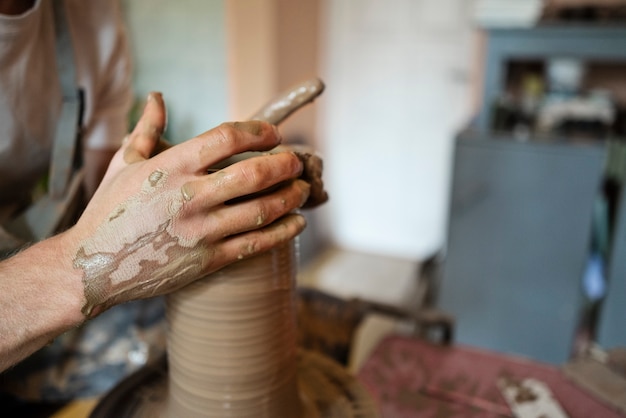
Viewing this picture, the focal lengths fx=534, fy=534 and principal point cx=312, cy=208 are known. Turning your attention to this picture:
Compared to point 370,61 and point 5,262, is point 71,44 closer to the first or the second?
point 5,262

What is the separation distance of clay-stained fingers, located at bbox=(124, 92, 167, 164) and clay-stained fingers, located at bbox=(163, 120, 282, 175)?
0.32 feet

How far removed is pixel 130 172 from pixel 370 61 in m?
2.98

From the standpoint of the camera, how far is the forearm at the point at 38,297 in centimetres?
61

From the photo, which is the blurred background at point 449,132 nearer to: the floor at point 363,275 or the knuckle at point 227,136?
the floor at point 363,275

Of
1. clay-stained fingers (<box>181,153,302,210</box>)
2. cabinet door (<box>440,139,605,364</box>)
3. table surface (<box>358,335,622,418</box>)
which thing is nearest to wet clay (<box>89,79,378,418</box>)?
clay-stained fingers (<box>181,153,302,210</box>)

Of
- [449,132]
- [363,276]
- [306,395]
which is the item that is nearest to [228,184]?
[306,395]

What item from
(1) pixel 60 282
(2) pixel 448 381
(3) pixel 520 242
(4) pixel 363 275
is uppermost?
(1) pixel 60 282

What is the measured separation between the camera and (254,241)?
63 cm

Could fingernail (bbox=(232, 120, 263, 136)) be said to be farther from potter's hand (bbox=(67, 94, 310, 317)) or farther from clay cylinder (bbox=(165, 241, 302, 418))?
clay cylinder (bbox=(165, 241, 302, 418))

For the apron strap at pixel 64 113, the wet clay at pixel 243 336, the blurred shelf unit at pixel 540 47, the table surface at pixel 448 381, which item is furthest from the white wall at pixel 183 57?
the wet clay at pixel 243 336

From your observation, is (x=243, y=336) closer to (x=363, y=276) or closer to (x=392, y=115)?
(x=363, y=276)

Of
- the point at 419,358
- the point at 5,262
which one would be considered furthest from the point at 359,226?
the point at 5,262

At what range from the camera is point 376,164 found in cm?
358

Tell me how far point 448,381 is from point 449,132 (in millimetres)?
2460
